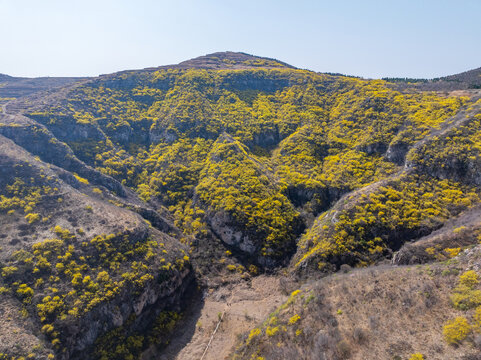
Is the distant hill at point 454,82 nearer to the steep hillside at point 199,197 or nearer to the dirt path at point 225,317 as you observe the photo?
the steep hillside at point 199,197

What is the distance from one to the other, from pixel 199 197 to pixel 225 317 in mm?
28761

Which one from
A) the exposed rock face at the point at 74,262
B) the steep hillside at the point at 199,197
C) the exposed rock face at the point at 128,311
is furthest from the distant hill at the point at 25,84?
the exposed rock face at the point at 128,311

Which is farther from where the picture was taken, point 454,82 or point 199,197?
point 454,82

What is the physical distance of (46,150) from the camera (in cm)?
6212

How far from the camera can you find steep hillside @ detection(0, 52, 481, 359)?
35.5 metres

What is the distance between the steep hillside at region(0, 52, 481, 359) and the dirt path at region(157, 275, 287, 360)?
1.73 m

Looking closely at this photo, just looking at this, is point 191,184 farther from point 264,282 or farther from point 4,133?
point 4,133

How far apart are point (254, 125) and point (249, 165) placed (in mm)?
26078

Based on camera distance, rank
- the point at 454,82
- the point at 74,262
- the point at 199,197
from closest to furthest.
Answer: the point at 74,262
the point at 199,197
the point at 454,82

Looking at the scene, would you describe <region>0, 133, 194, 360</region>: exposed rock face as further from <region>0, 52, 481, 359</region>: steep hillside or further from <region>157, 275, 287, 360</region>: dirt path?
<region>157, 275, 287, 360</region>: dirt path

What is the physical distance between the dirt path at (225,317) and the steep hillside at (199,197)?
173 centimetres

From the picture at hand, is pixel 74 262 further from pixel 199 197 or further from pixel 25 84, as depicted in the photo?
pixel 25 84

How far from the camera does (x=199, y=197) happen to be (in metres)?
62.2

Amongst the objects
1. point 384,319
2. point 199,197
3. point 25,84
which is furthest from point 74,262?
point 25,84
